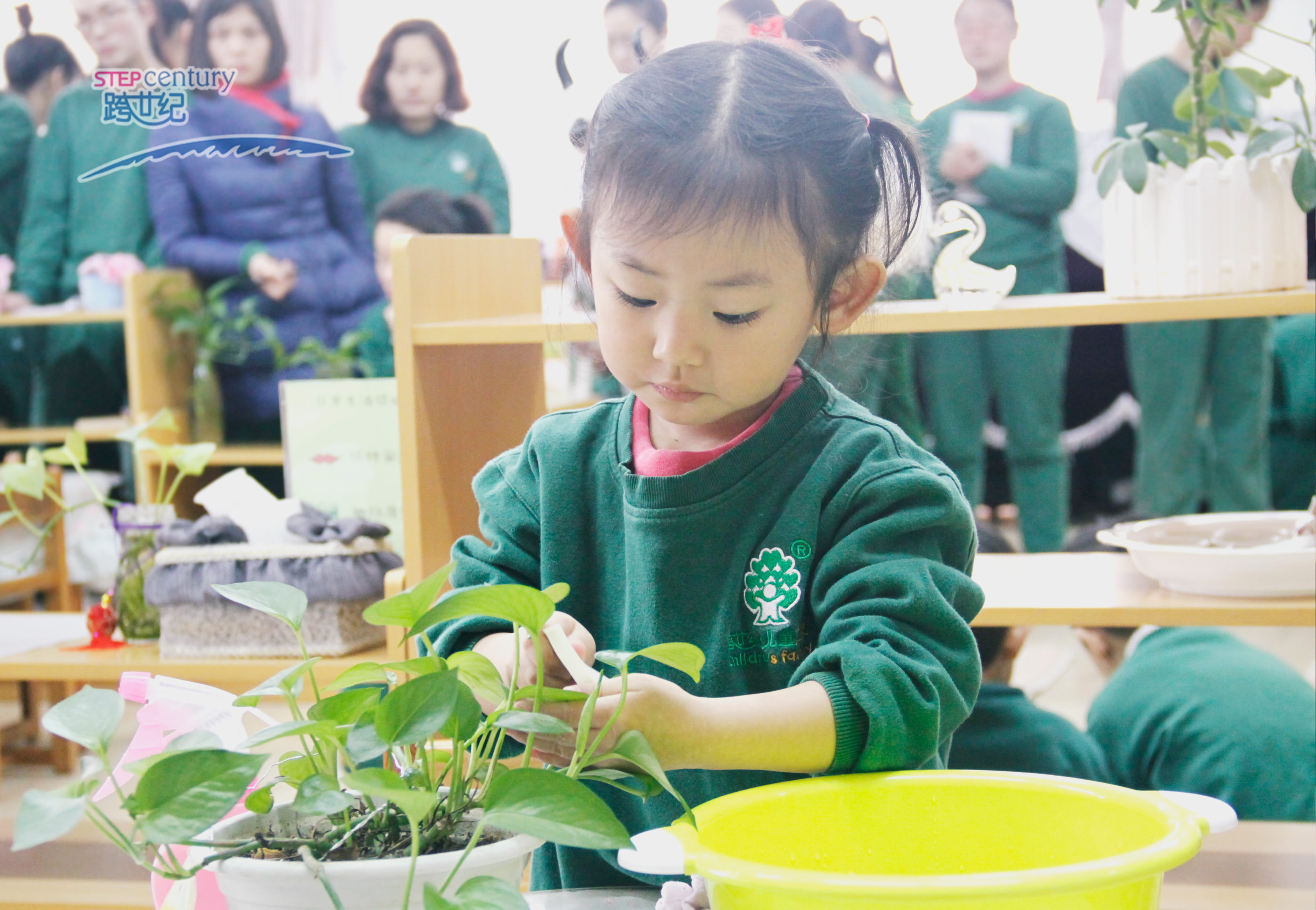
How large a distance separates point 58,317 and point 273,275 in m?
0.51

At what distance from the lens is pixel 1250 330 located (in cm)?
305

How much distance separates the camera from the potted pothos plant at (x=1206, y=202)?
1409mm

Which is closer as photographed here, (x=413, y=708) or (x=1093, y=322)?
(x=413, y=708)

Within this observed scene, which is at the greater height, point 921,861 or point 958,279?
point 958,279

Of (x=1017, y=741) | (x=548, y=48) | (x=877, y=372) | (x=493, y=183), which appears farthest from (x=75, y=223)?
(x=1017, y=741)

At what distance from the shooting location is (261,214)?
292cm

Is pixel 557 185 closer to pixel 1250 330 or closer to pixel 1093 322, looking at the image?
pixel 1093 322

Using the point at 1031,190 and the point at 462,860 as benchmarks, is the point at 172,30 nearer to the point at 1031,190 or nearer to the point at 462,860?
the point at 1031,190

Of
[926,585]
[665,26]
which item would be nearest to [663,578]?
[926,585]

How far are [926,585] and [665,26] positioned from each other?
253 cm

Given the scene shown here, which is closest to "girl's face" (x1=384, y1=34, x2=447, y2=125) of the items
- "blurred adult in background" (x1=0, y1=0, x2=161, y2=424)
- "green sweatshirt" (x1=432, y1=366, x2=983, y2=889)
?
"blurred adult in background" (x1=0, y1=0, x2=161, y2=424)

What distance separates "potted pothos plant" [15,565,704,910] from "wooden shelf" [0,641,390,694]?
0.88m

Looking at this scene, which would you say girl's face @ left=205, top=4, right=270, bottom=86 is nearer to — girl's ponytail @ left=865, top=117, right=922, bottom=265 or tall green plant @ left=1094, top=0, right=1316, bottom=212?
tall green plant @ left=1094, top=0, right=1316, bottom=212

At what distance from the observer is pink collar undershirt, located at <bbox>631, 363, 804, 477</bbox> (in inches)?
33.2
